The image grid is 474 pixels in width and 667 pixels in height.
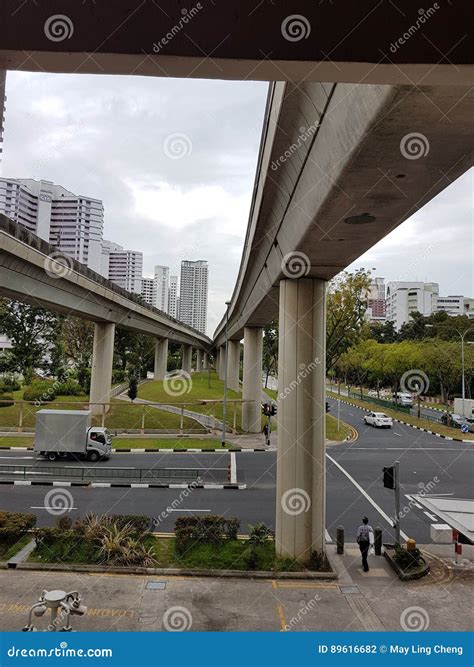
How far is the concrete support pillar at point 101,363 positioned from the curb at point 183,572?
2106 centimetres

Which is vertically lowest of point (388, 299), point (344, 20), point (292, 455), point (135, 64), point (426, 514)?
point (426, 514)

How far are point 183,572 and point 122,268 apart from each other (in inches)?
3833

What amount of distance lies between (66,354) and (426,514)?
44633mm

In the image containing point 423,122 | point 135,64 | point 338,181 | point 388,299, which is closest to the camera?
point 135,64

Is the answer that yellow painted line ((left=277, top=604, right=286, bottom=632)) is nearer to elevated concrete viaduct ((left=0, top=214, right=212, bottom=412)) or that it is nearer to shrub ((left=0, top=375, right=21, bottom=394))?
elevated concrete viaduct ((left=0, top=214, right=212, bottom=412))

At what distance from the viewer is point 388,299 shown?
131875 millimetres

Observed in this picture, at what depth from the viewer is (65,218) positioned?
275ft

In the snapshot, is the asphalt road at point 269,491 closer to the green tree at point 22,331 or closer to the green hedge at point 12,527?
the green hedge at point 12,527

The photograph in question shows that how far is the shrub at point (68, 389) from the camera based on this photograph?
3685 cm

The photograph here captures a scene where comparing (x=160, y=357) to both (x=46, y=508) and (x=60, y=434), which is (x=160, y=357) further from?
(x=46, y=508)

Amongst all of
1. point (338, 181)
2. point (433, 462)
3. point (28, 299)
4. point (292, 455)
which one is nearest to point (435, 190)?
point (338, 181)

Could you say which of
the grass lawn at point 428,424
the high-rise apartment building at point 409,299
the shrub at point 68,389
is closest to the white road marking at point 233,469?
the grass lawn at point 428,424

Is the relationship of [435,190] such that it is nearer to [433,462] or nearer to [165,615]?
[165,615]

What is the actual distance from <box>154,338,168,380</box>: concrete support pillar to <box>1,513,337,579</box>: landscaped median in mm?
44157
